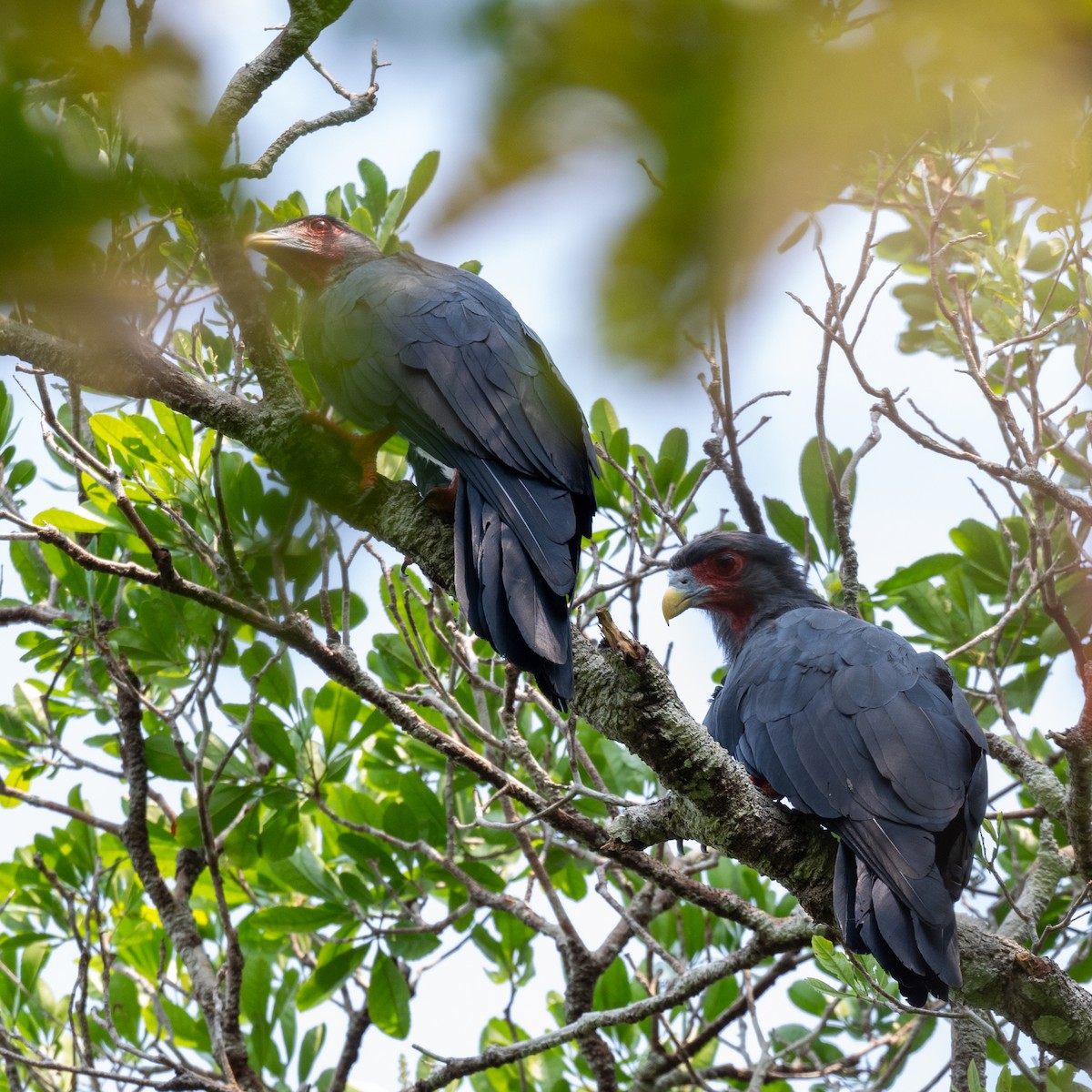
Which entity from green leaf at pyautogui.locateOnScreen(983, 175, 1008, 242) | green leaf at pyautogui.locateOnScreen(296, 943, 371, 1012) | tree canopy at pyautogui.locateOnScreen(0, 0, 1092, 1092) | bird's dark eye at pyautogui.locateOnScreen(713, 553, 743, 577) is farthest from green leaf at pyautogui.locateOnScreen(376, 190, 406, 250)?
green leaf at pyautogui.locateOnScreen(296, 943, 371, 1012)

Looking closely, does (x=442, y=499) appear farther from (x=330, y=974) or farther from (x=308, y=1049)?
(x=308, y=1049)

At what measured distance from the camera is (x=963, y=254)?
5242 millimetres

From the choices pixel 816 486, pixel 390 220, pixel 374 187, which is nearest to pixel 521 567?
pixel 390 220

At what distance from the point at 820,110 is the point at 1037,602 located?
4559 millimetres

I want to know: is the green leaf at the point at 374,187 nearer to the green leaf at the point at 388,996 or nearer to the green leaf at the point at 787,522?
the green leaf at the point at 787,522

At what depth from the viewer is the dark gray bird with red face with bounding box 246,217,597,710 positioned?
2812 mm

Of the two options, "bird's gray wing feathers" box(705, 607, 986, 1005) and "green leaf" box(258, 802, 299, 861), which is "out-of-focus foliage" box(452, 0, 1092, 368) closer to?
"bird's gray wing feathers" box(705, 607, 986, 1005)

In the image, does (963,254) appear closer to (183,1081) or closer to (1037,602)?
(1037,602)

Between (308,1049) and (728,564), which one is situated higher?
(728,564)

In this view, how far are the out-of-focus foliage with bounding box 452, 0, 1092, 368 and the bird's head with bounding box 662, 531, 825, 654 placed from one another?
4.06m

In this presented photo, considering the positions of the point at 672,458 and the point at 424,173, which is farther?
the point at 672,458

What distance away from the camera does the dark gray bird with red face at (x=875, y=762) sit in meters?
2.76

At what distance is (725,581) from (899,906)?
7.36ft

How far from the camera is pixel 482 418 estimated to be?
3295 mm
